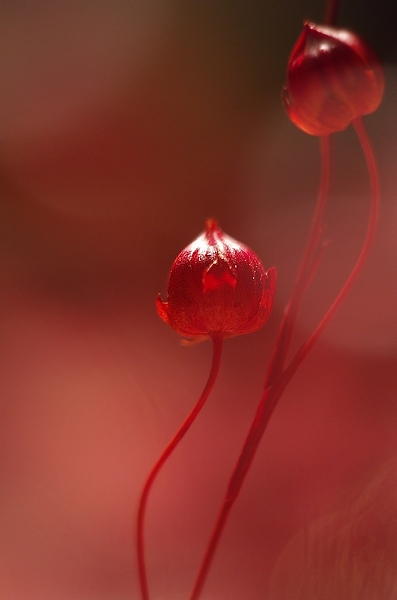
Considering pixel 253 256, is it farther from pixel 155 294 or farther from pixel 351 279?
pixel 155 294

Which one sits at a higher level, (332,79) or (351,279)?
(332,79)

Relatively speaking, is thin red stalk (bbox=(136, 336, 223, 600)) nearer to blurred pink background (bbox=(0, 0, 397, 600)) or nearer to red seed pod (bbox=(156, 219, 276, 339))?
red seed pod (bbox=(156, 219, 276, 339))

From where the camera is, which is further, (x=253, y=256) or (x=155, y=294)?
(x=155, y=294)

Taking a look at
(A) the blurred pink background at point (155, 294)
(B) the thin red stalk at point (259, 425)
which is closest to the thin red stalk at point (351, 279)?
(B) the thin red stalk at point (259, 425)

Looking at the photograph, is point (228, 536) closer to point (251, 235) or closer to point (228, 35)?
point (251, 235)

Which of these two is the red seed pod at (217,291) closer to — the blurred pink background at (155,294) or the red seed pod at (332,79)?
the red seed pod at (332,79)

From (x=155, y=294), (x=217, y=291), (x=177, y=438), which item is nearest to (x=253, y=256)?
(x=217, y=291)

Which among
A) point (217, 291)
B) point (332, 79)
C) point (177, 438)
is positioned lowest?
point (177, 438)
